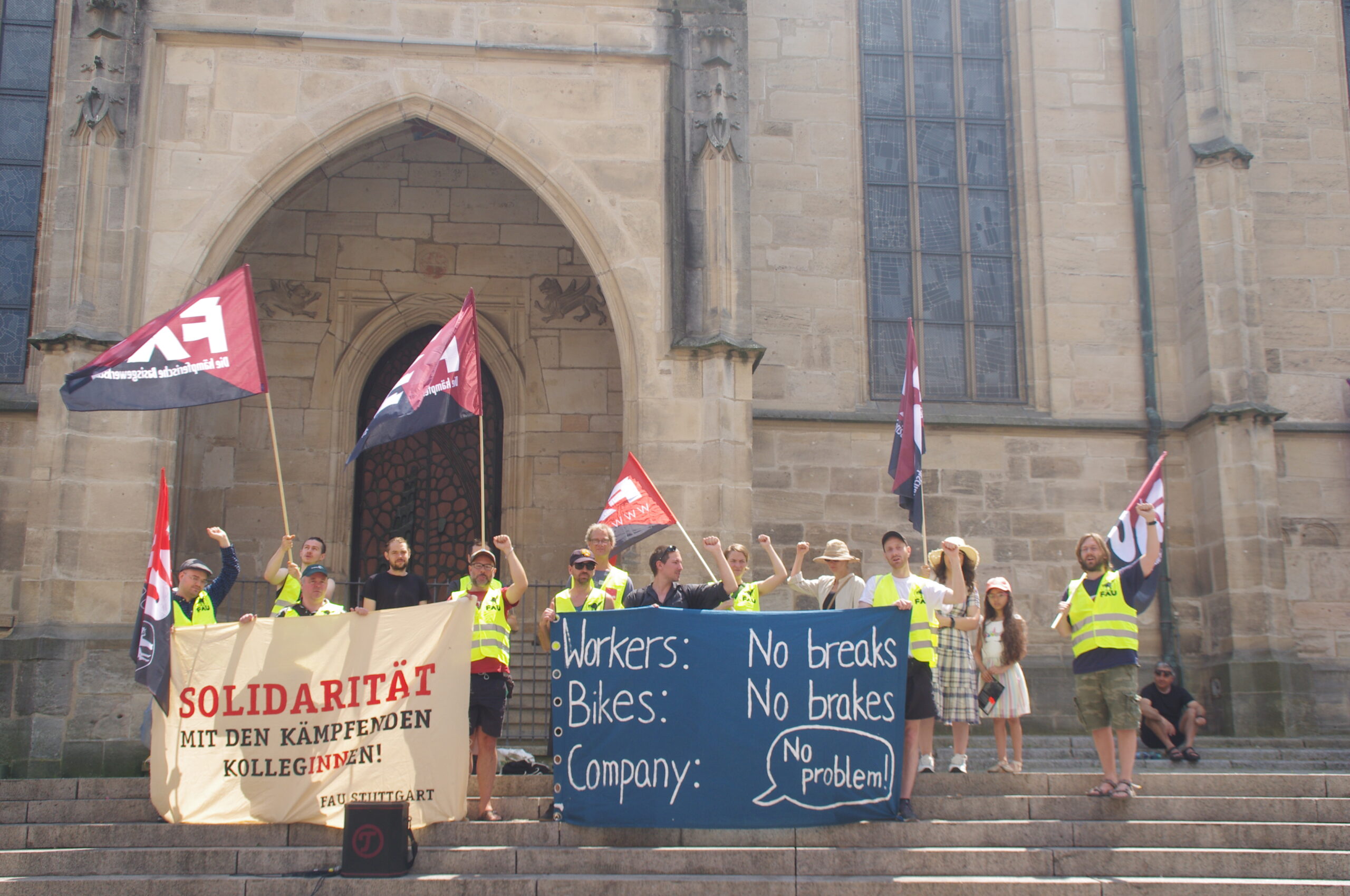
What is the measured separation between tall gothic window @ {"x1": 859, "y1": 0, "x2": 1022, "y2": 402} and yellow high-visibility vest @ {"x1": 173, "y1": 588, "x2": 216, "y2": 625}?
7809 mm

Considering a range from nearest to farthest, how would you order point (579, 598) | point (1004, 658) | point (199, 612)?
point (579, 598), point (199, 612), point (1004, 658)

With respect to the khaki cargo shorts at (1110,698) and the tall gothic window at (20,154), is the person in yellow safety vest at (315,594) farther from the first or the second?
the tall gothic window at (20,154)

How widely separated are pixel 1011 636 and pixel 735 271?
4.24m

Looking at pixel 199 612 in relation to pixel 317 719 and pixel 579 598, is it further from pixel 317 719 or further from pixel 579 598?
pixel 579 598

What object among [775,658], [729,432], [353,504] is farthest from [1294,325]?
[353,504]

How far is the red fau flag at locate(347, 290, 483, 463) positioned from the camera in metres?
8.91

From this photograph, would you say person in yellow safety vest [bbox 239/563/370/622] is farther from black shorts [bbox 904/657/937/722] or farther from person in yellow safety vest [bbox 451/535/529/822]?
black shorts [bbox 904/657/937/722]

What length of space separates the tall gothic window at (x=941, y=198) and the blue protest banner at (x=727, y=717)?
21.9 ft

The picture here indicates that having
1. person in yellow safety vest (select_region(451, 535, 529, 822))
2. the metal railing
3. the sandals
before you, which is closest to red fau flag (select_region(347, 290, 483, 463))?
person in yellow safety vest (select_region(451, 535, 529, 822))

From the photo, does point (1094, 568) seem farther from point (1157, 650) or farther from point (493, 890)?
point (1157, 650)

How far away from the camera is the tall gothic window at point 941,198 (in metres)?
14.2

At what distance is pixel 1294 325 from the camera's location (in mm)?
14102

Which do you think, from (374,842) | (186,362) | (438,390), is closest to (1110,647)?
(374,842)

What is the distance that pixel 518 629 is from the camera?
40.8 feet
